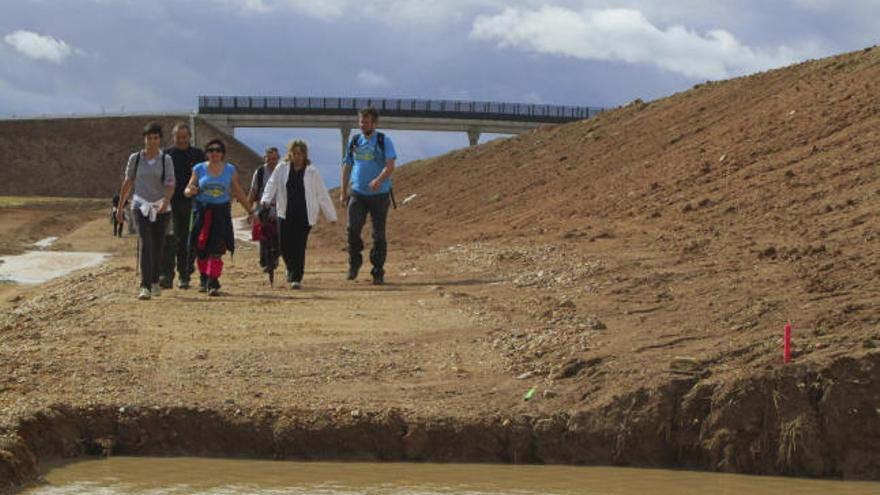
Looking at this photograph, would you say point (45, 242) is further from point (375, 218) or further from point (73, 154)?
point (73, 154)

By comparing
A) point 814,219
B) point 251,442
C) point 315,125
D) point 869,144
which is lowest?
point 251,442

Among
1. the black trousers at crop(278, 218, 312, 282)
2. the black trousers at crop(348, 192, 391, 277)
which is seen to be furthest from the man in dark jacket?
the black trousers at crop(348, 192, 391, 277)

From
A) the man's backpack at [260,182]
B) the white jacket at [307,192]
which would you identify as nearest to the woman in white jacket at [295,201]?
the white jacket at [307,192]

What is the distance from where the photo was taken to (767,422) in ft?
28.2

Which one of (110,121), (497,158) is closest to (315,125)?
(110,121)

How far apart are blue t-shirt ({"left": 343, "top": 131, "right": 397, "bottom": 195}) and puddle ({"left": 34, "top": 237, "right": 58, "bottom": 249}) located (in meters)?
15.6

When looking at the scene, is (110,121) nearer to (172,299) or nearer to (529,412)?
(172,299)

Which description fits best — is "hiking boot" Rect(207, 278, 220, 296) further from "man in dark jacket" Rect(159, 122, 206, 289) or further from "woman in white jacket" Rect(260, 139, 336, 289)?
"woman in white jacket" Rect(260, 139, 336, 289)

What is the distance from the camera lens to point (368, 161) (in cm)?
1534

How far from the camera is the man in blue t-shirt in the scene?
15.2 metres

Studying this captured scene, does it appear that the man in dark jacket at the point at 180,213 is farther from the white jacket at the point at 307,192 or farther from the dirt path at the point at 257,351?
the white jacket at the point at 307,192

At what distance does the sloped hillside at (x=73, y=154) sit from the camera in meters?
84.4

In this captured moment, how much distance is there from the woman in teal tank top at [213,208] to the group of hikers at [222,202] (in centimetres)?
1

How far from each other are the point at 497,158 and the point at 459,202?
263 inches
